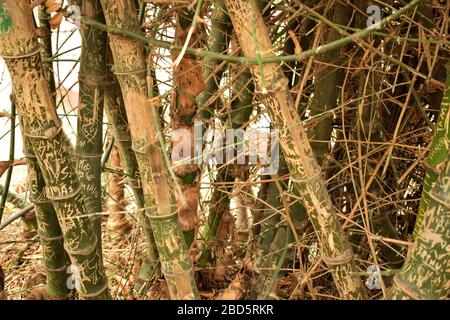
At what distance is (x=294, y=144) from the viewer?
82 cm

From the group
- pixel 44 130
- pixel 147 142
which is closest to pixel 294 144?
pixel 147 142

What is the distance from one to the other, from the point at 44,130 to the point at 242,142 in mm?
388

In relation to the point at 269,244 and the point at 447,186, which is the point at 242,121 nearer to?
the point at 269,244

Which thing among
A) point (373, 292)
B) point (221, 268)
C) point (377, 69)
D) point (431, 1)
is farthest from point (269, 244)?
point (431, 1)

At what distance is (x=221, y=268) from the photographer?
1271mm

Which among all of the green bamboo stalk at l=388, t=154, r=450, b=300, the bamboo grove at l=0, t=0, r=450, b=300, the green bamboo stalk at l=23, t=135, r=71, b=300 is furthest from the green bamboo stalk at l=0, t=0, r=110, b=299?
the green bamboo stalk at l=388, t=154, r=450, b=300

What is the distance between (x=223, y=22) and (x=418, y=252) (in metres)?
0.66

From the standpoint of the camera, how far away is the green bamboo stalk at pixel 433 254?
2.36 feet

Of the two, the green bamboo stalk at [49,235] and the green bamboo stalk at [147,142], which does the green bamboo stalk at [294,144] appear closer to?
the green bamboo stalk at [147,142]

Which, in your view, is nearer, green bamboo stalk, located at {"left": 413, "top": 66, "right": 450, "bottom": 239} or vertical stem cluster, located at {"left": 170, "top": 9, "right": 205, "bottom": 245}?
green bamboo stalk, located at {"left": 413, "top": 66, "right": 450, "bottom": 239}

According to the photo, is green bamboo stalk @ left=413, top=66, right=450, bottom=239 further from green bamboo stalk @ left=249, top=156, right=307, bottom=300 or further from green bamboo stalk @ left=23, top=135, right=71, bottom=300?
green bamboo stalk @ left=23, top=135, right=71, bottom=300

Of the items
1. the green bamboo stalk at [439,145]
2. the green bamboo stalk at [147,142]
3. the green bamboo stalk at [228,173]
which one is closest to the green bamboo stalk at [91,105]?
the green bamboo stalk at [147,142]

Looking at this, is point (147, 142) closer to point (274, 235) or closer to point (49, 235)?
point (49, 235)

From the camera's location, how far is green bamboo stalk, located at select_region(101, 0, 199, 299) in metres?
0.87
